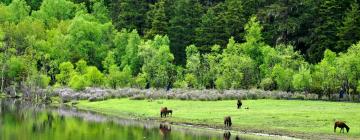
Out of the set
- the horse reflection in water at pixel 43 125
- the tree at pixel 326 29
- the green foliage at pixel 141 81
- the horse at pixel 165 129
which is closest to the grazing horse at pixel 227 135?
the horse at pixel 165 129

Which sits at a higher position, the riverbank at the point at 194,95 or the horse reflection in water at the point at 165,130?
the riverbank at the point at 194,95

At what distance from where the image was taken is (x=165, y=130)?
59250 mm

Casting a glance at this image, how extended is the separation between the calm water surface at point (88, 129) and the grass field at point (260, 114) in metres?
3.99

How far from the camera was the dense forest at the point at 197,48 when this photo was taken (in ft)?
362

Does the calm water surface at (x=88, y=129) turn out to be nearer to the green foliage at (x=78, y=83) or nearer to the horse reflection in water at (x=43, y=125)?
the horse reflection in water at (x=43, y=125)

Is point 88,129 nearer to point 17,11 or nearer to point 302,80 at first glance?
point 302,80

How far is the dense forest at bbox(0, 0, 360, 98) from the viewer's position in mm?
110375

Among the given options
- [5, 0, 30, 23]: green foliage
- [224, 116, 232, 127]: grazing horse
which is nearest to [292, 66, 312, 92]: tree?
[224, 116, 232, 127]: grazing horse

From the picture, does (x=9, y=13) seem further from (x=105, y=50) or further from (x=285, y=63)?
(x=285, y=63)

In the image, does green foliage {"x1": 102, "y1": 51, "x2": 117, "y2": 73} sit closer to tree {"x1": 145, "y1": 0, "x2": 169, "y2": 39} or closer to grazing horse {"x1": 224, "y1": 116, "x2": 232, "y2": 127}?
tree {"x1": 145, "y1": 0, "x2": 169, "y2": 39}

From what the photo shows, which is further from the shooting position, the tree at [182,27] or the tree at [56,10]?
the tree at [56,10]

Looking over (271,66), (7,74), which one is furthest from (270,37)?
(7,74)

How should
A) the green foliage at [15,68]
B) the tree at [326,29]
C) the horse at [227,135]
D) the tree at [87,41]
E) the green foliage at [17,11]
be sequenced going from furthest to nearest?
the green foliage at [17,11] < the tree at [87,41] < the green foliage at [15,68] < the tree at [326,29] < the horse at [227,135]

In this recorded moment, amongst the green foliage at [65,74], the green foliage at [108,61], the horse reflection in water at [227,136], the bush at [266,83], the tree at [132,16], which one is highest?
the tree at [132,16]
